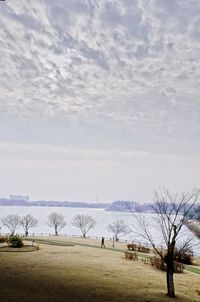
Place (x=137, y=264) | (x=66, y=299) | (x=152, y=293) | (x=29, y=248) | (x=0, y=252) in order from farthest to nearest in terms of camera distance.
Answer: (x=29, y=248), (x=0, y=252), (x=137, y=264), (x=152, y=293), (x=66, y=299)

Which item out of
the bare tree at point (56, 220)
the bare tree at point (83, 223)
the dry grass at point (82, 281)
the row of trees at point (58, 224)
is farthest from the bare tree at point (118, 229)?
the dry grass at point (82, 281)

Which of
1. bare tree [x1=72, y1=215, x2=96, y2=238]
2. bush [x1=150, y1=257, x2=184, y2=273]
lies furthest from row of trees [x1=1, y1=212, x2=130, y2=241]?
bush [x1=150, y1=257, x2=184, y2=273]

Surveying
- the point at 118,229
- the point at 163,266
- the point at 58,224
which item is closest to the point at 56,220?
the point at 58,224

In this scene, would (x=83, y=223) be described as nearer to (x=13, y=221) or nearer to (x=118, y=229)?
(x=118, y=229)

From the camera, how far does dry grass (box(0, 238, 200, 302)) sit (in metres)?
18.3

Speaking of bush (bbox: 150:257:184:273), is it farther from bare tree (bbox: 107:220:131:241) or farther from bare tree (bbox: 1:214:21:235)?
bare tree (bbox: 1:214:21:235)

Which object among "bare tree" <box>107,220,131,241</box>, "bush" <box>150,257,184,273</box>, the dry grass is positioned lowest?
the dry grass

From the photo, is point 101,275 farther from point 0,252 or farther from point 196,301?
point 0,252

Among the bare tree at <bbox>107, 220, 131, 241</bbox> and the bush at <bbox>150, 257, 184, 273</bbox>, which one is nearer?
the bush at <bbox>150, 257, 184, 273</bbox>

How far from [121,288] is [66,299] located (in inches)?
206

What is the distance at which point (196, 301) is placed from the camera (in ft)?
61.6

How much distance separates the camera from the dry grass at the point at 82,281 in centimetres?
1828

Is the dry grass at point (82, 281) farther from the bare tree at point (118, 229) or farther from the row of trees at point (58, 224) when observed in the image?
the bare tree at point (118, 229)

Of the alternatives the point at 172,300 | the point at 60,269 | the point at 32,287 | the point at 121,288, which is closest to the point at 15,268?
the point at 60,269
